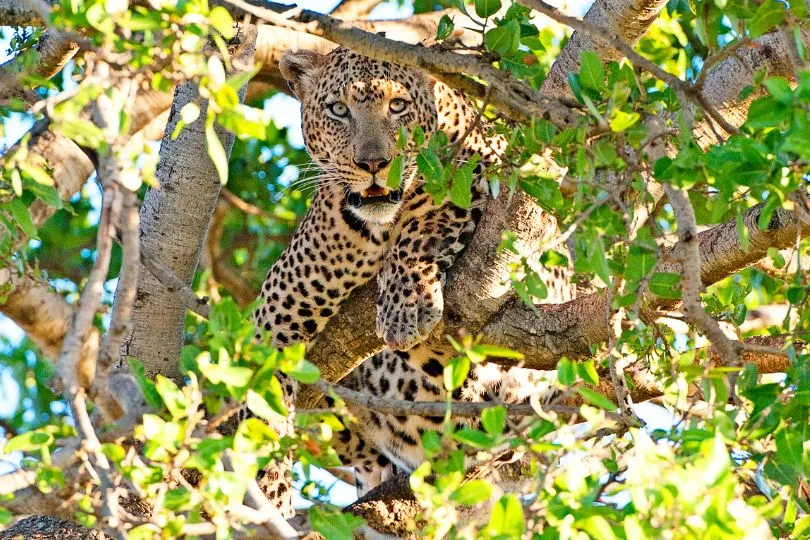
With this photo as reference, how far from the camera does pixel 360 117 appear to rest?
6.57 metres

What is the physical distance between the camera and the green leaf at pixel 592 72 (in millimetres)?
3670

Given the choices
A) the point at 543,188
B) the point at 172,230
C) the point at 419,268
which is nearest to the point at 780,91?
the point at 543,188

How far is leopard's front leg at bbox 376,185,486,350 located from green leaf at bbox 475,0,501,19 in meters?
1.62

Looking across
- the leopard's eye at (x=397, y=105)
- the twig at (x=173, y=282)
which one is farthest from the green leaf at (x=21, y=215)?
the leopard's eye at (x=397, y=105)

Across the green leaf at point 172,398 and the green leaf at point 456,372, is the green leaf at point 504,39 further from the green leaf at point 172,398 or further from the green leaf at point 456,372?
the green leaf at point 172,398

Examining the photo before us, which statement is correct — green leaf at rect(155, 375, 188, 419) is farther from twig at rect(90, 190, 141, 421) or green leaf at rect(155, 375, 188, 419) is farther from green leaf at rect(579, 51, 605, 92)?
green leaf at rect(579, 51, 605, 92)

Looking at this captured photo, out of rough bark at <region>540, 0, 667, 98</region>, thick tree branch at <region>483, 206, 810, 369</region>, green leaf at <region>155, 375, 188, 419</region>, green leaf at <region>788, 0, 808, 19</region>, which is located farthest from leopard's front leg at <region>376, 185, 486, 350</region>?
green leaf at <region>155, 375, 188, 419</region>

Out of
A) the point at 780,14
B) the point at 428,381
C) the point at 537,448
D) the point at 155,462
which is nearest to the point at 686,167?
the point at 780,14

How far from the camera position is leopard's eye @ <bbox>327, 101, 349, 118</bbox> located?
22.2 ft

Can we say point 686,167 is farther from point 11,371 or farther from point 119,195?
point 11,371

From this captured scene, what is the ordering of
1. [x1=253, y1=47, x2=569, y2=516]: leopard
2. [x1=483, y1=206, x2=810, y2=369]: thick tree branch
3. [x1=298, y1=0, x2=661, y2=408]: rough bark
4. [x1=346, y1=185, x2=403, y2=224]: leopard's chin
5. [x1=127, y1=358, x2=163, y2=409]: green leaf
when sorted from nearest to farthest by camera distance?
1. [x1=127, y1=358, x2=163, y2=409]: green leaf
2. [x1=483, y1=206, x2=810, y2=369]: thick tree branch
3. [x1=298, y1=0, x2=661, y2=408]: rough bark
4. [x1=253, y1=47, x2=569, y2=516]: leopard
5. [x1=346, y1=185, x2=403, y2=224]: leopard's chin

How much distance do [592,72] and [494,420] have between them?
124cm

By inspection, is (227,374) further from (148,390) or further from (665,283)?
(665,283)

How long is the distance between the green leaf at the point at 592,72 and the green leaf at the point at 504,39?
39cm
